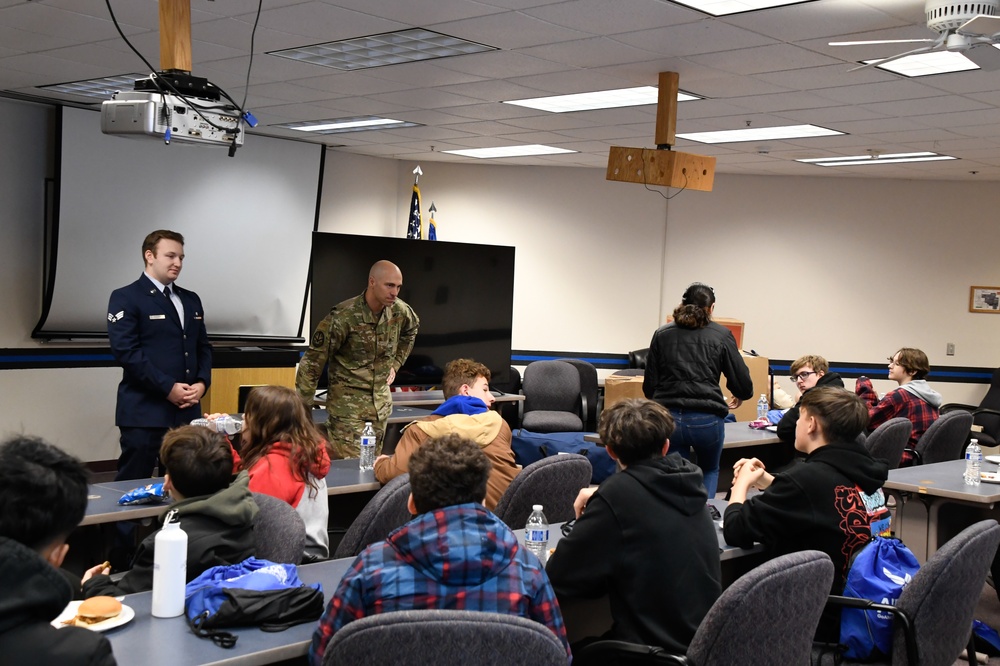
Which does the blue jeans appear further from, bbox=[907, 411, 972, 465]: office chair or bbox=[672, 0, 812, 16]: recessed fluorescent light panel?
bbox=[672, 0, 812, 16]: recessed fluorescent light panel

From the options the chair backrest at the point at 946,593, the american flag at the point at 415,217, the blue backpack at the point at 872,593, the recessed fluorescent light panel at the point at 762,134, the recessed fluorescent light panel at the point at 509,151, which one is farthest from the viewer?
the american flag at the point at 415,217

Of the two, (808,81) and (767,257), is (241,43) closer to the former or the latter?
(808,81)

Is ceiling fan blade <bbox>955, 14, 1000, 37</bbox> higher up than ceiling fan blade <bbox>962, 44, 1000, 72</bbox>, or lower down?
higher up

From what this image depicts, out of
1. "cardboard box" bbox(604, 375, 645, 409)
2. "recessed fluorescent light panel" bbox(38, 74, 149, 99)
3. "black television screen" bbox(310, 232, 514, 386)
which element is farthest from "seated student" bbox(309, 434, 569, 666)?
"cardboard box" bbox(604, 375, 645, 409)

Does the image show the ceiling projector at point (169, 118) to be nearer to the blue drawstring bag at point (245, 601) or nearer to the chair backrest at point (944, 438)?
the blue drawstring bag at point (245, 601)

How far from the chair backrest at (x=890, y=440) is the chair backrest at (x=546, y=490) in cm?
231

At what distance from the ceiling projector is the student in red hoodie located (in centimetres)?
108

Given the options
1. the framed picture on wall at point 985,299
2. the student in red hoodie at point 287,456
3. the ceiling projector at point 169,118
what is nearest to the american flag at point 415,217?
the framed picture on wall at point 985,299

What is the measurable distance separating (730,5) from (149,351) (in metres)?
3.32

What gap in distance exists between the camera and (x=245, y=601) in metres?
2.34

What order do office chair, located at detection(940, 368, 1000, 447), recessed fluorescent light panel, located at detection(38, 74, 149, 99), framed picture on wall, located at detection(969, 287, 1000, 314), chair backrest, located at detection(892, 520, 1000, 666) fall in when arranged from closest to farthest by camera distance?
chair backrest, located at detection(892, 520, 1000, 666) → recessed fluorescent light panel, located at detection(38, 74, 149, 99) → office chair, located at detection(940, 368, 1000, 447) → framed picture on wall, located at detection(969, 287, 1000, 314)

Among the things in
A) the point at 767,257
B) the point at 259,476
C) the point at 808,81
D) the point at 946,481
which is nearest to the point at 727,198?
the point at 767,257

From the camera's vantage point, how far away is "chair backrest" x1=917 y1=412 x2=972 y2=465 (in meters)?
5.84

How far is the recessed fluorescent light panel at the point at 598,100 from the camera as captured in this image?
6.41 meters
